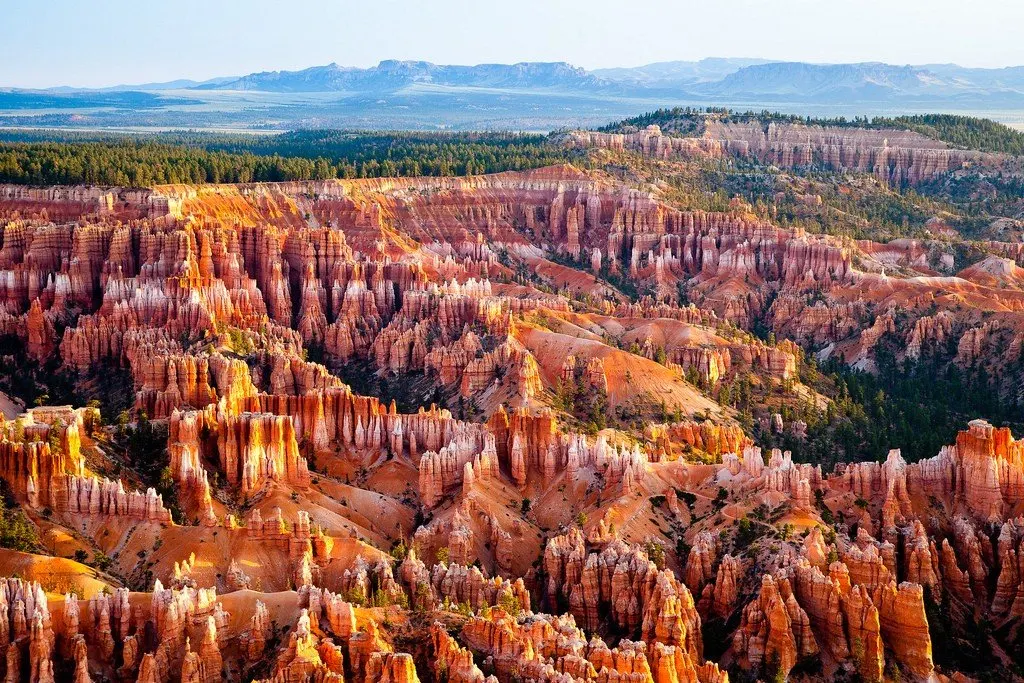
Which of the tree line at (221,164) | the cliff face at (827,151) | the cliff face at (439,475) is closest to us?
the cliff face at (439,475)

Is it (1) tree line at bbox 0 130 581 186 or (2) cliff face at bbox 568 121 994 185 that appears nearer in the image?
(1) tree line at bbox 0 130 581 186

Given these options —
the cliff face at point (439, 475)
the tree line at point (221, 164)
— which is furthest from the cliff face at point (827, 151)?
the cliff face at point (439, 475)

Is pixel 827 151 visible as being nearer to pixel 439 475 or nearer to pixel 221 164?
pixel 221 164

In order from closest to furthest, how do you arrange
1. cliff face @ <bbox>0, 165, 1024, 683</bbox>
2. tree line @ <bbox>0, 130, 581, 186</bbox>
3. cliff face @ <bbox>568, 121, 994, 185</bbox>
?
cliff face @ <bbox>0, 165, 1024, 683</bbox>, tree line @ <bbox>0, 130, 581, 186</bbox>, cliff face @ <bbox>568, 121, 994, 185</bbox>

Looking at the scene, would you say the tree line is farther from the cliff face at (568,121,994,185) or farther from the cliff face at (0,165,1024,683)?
the cliff face at (568,121,994,185)

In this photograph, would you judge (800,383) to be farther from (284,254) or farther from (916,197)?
(916,197)

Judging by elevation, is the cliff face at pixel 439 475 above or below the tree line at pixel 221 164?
below

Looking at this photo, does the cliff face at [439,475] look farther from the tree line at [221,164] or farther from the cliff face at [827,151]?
the cliff face at [827,151]

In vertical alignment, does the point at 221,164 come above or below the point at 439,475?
above

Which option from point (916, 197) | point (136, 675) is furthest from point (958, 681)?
point (916, 197)

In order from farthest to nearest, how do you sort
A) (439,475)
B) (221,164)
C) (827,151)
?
(827,151)
(221,164)
(439,475)

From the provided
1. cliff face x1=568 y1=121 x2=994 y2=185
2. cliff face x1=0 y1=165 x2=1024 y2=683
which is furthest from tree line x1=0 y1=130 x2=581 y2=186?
cliff face x1=568 y1=121 x2=994 y2=185

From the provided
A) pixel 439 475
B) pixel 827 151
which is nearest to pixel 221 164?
pixel 439 475
